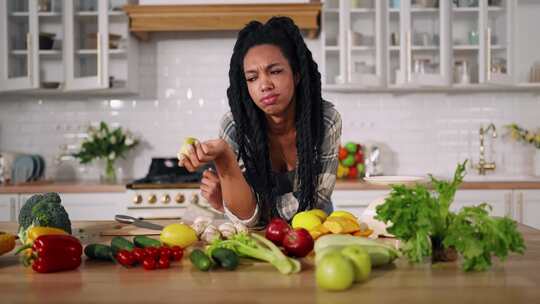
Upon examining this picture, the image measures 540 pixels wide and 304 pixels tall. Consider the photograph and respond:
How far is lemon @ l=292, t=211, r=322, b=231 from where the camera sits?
1.59m

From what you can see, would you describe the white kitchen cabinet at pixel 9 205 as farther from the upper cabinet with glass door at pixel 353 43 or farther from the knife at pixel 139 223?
the upper cabinet with glass door at pixel 353 43

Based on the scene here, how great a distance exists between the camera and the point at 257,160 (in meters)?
2.21

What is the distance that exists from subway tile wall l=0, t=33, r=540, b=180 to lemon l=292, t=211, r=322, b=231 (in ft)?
9.59

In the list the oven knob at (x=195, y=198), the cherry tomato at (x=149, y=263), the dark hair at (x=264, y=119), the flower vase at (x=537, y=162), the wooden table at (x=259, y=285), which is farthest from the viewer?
the flower vase at (x=537, y=162)

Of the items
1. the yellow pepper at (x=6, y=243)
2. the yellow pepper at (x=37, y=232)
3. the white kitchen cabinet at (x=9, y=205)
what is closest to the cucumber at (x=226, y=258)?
the yellow pepper at (x=37, y=232)

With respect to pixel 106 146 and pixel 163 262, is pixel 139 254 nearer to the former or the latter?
pixel 163 262

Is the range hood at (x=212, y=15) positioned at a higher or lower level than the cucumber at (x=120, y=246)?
higher

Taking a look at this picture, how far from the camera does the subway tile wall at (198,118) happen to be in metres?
4.50

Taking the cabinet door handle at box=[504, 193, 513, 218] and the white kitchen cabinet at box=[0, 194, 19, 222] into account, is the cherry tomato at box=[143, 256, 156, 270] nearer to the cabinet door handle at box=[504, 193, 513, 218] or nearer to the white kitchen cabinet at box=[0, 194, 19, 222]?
the white kitchen cabinet at box=[0, 194, 19, 222]

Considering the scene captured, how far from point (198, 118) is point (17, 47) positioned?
4.68ft

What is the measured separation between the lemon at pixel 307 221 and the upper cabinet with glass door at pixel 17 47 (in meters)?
3.09

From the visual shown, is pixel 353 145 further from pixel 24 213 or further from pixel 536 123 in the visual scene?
pixel 24 213

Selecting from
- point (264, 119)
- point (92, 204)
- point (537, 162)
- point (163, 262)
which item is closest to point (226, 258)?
point (163, 262)

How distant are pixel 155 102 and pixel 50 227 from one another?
3.02 m
